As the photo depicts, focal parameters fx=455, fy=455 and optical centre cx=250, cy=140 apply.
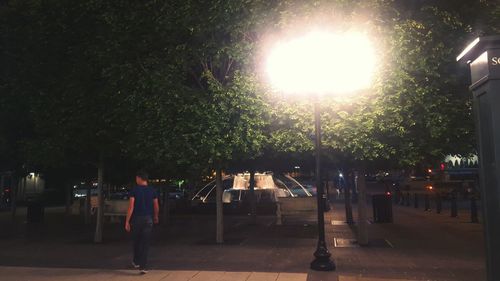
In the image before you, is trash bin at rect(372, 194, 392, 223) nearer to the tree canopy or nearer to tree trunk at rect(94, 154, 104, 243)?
the tree canopy

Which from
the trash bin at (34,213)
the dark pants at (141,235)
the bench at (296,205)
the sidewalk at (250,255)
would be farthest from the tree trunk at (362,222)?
the trash bin at (34,213)

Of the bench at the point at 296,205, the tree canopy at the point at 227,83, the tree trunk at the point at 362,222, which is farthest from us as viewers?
the bench at the point at 296,205

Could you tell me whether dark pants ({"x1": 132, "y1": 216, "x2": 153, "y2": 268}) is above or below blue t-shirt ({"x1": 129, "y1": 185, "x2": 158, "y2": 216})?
below

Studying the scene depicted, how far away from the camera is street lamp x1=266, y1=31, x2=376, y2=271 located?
8516mm

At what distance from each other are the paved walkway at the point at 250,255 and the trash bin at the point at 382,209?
1.43 metres

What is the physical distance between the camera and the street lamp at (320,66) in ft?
27.9

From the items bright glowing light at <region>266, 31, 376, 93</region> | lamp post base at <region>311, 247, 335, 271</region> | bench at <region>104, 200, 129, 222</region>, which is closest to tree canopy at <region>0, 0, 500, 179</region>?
bright glowing light at <region>266, 31, 376, 93</region>

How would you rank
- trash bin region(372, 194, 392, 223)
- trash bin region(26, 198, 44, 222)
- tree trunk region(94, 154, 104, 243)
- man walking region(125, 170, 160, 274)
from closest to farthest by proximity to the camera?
man walking region(125, 170, 160, 274) < tree trunk region(94, 154, 104, 243) < trash bin region(372, 194, 392, 223) < trash bin region(26, 198, 44, 222)

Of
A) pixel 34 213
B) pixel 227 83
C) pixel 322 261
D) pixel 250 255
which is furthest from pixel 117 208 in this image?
pixel 322 261

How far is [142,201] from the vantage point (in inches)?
336

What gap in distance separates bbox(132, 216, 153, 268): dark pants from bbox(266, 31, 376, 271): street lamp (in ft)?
10.3

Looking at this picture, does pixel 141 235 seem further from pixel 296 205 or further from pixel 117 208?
pixel 117 208

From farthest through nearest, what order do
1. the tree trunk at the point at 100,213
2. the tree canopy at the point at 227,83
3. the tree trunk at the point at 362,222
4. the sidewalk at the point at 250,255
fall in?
Result: the tree trunk at the point at 100,213 < the tree trunk at the point at 362,222 < the tree canopy at the point at 227,83 < the sidewalk at the point at 250,255

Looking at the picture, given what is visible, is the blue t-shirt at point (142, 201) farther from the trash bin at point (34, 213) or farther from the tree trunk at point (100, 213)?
the trash bin at point (34, 213)
